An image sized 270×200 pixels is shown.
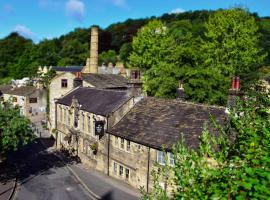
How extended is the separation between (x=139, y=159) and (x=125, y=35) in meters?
117

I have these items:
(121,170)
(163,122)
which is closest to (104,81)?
(121,170)

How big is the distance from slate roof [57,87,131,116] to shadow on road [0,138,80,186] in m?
6.06

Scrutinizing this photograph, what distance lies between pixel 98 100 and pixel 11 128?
11130mm

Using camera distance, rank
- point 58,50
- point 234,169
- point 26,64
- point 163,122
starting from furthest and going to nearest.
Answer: point 58,50 < point 26,64 < point 163,122 < point 234,169

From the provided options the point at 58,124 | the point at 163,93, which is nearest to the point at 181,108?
the point at 163,93

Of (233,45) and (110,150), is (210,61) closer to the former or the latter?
(233,45)

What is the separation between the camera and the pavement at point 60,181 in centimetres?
2633

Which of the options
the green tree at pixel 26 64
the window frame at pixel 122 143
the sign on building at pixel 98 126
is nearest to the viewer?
the window frame at pixel 122 143

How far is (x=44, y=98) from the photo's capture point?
6438cm

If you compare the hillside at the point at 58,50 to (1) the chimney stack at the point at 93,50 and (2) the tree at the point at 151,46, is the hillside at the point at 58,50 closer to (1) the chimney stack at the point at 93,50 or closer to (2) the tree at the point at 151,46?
(1) the chimney stack at the point at 93,50

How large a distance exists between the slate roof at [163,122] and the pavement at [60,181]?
4.29 meters

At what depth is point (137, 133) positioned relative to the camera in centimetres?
2800

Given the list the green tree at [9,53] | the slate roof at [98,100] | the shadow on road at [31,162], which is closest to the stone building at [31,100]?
the shadow on road at [31,162]

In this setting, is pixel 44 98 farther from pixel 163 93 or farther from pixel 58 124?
pixel 163 93
